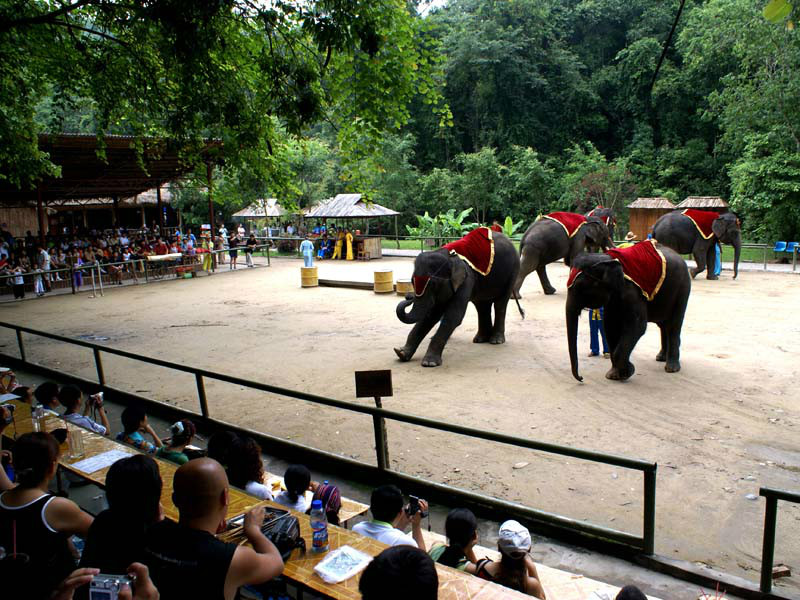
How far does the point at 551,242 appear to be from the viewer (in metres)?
14.9

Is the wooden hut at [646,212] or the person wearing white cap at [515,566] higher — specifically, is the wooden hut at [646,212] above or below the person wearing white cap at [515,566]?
above

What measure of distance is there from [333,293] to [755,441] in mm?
12352

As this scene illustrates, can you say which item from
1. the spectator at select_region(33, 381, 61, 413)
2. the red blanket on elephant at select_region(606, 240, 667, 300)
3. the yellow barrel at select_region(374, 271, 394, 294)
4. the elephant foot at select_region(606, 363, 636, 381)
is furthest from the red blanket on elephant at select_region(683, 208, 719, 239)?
the spectator at select_region(33, 381, 61, 413)

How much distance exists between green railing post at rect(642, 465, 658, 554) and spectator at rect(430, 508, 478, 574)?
1.30m

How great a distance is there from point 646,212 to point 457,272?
16285 mm

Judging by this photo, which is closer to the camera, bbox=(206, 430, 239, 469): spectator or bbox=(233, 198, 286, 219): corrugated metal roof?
bbox=(206, 430, 239, 469): spectator

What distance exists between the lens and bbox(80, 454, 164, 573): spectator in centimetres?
243

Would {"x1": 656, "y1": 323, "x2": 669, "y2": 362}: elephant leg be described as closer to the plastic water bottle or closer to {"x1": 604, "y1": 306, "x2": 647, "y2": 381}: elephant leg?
{"x1": 604, "y1": 306, "x2": 647, "y2": 381}: elephant leg

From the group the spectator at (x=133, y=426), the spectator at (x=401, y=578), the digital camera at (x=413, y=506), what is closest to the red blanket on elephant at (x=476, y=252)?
the spectator at (x=133, y=426)

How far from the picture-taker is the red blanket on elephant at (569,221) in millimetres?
15227

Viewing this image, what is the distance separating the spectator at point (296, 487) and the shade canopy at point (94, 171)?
15707 millimetres

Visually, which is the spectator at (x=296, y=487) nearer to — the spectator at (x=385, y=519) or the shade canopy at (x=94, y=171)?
the spectator at (x=385, y=519)

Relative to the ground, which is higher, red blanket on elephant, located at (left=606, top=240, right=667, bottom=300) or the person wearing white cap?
red blanket on elephant, located at (left=606, top=240, right=667, bottom=300)

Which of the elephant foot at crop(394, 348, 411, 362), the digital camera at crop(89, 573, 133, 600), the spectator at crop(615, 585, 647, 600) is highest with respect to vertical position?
the digital camera at crop(89, 573, 133, 600)
